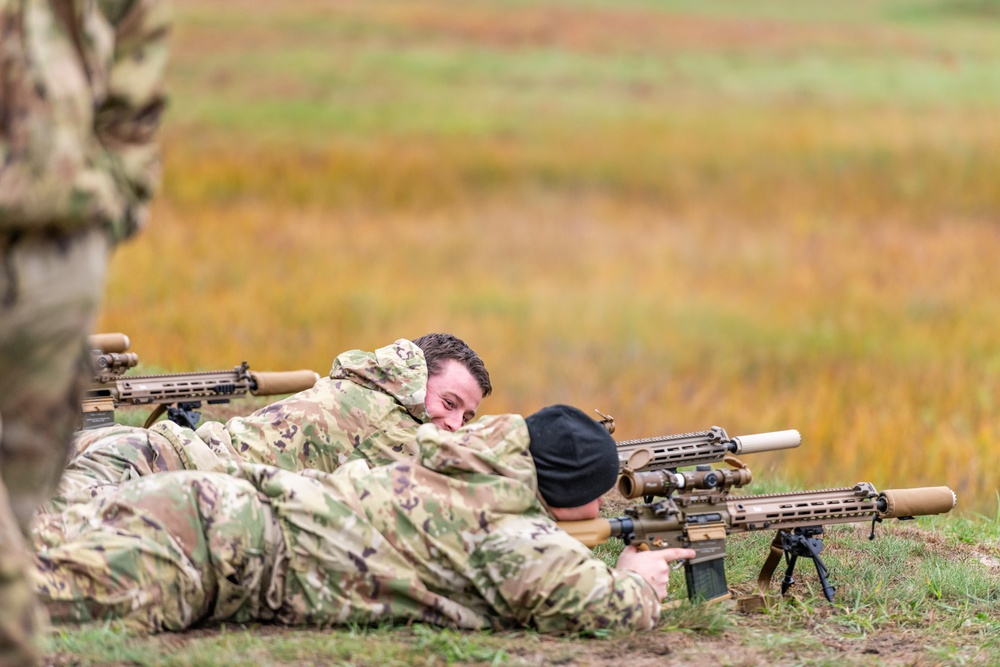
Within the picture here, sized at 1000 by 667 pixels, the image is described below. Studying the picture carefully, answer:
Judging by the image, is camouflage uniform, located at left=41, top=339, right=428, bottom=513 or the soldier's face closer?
camouflage uniform, located at left=41, top=339, right=428, bottom=513

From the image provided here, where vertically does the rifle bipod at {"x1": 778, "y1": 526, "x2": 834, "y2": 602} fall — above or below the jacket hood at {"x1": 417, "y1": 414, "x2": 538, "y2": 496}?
below

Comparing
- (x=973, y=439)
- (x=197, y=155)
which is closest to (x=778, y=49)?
(x=197, y=155)

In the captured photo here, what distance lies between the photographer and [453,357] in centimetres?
672

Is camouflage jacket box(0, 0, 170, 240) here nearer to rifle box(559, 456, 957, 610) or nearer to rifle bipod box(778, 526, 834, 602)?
rifle box(559, 456, 957, 610)

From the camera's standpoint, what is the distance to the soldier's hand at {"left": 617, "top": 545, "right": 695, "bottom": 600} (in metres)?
5.34

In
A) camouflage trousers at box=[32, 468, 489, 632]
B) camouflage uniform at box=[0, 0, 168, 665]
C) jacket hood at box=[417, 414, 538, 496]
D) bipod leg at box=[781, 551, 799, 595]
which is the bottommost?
bipod leg at box=[781, 551, 799, 595]

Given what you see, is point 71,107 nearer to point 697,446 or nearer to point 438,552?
point 438,552

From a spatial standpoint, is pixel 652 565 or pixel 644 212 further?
pixel 644 212

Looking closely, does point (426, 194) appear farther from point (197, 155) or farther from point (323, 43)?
point (323, 43)

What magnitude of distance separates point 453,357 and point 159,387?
2283 mm

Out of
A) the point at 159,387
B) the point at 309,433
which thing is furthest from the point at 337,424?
the point at 159,387

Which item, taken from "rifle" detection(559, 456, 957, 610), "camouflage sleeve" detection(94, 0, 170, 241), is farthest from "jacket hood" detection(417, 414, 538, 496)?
"camouflage sleeve" detection(94, 0, 170, 241)

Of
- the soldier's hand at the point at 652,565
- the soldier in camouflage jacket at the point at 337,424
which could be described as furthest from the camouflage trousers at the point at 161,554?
the soldier's hand at the point at 652,565

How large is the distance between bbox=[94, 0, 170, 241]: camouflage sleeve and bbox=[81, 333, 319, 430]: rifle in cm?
411
